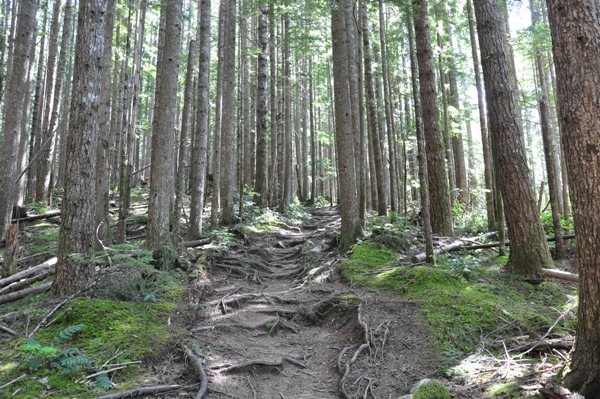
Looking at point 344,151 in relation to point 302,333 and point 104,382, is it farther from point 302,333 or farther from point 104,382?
point 104,382

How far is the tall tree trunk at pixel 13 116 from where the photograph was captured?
32.3 ft

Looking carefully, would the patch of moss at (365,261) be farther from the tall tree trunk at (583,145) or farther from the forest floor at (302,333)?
the tall tree trunk at (583,145)

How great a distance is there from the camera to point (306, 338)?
5898mm

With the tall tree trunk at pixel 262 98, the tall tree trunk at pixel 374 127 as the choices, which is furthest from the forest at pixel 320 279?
the tall tree trunk at pixel 374 127

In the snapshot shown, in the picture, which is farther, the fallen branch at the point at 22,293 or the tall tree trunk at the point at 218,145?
the tall tree trunk at the point at 218,145

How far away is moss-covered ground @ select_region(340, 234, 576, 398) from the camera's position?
4.10 metres

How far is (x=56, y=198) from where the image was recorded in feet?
61.5

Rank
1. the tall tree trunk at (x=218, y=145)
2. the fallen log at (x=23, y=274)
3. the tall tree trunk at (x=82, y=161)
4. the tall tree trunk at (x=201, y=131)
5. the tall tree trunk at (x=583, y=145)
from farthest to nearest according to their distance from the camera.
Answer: the tall tree trunk at (x=218, y=145) → the tall tree trunk at (x=201, y=131) → the fallen log at (x=23, y=274) → the tall tree trunk at (x=82, y=161) → the tall tree trunk at (x=583, y=145)

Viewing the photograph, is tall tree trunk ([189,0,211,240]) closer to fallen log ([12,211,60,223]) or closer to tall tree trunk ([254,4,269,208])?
tall tree trunk ([254,4,269,208])

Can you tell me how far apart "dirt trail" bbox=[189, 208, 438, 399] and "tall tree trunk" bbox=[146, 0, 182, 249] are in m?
1.57

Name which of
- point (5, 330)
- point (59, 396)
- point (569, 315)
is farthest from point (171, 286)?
point (569, 315)

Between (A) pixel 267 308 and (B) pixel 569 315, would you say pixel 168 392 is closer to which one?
(A) pixel 267 308

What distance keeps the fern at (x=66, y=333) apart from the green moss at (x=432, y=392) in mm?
3646

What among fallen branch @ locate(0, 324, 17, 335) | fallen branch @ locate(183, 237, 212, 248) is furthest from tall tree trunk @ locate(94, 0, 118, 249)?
fallen branch @ locate(0, 324, 17, 335)
